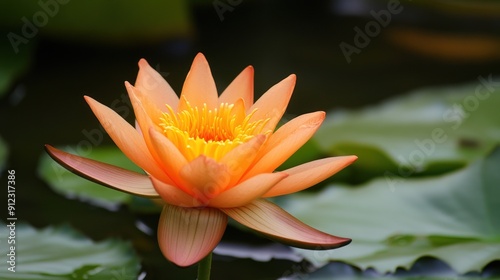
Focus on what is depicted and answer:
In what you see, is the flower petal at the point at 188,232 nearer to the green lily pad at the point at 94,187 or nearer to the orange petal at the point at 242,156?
the orange petal at the point at 242,156

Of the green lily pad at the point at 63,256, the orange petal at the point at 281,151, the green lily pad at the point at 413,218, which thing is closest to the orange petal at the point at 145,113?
the orange petal at the point at 281,151

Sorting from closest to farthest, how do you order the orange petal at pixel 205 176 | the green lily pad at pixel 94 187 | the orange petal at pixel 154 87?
1. the orange petal at pixel 205 176
2. the orange petal at pixel 154 87
3. the green lily pad at pixel 94 187

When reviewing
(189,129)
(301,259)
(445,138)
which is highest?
(189,129)

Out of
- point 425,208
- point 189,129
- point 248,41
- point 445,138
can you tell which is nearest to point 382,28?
point 248,41

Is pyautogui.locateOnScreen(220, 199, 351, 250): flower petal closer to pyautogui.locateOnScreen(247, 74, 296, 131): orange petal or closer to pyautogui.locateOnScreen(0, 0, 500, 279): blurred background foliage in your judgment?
pyautogui.locateOnScreen(247, 74, 296, 131): orange petal

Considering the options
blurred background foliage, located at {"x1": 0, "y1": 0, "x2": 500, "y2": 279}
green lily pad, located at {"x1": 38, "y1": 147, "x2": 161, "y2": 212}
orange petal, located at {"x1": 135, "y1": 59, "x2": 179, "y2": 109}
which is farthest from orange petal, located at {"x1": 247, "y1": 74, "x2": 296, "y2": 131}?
green lily pad, located at {"x1": 38, "y1": 147, "x2": 161, "y2": 212}

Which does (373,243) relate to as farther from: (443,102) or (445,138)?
(443,102)

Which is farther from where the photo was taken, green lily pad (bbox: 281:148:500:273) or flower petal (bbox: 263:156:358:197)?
green lily pad (bbox: 281:148:500:273)
